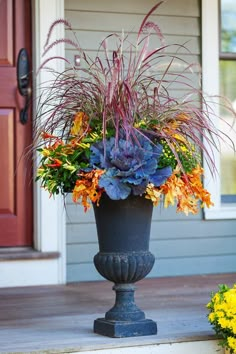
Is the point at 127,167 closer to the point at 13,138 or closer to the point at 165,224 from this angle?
the point at 13,138

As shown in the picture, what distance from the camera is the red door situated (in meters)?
4.62

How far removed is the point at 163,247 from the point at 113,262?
1850 millimetres

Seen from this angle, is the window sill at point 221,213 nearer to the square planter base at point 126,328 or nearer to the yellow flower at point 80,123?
the square planter base at point 126,328

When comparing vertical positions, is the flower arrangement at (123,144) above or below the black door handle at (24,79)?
below

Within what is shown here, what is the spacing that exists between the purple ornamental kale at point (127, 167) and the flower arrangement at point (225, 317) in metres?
0.53

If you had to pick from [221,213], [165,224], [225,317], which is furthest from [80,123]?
[221,213]

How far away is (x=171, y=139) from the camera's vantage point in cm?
300

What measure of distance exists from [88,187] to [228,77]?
7.93ft

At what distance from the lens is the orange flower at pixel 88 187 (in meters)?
2.98

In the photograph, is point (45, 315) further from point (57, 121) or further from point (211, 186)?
point (211, 186)

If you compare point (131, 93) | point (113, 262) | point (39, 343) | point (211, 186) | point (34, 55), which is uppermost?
point (34, 55)

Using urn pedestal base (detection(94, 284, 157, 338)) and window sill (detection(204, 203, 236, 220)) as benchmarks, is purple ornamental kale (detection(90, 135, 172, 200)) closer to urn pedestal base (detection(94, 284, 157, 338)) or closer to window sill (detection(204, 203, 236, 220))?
urn pedestal base (detection(94, 284, 157, 338))

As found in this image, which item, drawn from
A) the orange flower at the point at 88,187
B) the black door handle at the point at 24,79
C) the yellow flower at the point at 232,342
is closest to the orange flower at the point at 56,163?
the orange flower at the point at 88,187

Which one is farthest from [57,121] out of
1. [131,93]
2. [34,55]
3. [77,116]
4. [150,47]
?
[150,47]
